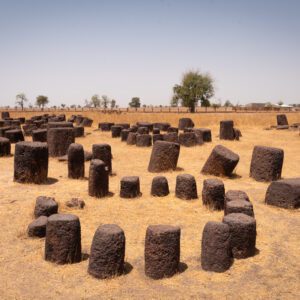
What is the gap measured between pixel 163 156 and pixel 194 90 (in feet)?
176

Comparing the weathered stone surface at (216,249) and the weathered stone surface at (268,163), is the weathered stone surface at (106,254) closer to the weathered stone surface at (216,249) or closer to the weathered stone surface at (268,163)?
the weathered stone surface at (216,249)

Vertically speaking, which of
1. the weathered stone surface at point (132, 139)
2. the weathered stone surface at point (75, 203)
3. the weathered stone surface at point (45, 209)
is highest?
the weathered stone surface at point (132, 139)

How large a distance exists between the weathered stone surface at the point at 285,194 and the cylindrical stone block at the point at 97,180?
5047mm

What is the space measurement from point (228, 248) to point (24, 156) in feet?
28.1

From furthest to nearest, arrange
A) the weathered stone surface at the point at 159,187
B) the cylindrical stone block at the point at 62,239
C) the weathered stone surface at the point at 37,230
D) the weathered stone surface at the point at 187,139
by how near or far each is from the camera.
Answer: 1. the weathered stone surface at the point at 187,139
2. the weathered stone surface at the point at 159,187
3. the weathered stone surface at the point at 37,230
4. the cylindrical stone block at the point at 62,239

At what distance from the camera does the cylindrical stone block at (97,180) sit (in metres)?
12.2

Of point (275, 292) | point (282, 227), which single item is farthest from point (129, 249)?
point (282, 227)

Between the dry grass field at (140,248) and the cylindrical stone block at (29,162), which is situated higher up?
the cylindrical stone block at (29,162)

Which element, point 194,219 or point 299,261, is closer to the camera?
point 299,261

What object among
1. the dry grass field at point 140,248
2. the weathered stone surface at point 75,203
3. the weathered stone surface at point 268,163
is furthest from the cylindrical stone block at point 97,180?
the weathered stone surface at point 268,163

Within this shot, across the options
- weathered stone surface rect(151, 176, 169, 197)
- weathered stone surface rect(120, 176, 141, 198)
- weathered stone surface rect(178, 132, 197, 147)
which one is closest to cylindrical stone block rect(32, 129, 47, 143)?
weathered stone surface rect(178, 132, 197, 147)

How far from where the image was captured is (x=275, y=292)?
6.64 metres

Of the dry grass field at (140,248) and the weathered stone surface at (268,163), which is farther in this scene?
the weathered stone surface at (268,163)

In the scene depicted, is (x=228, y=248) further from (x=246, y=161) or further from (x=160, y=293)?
(x=246, y=161)
